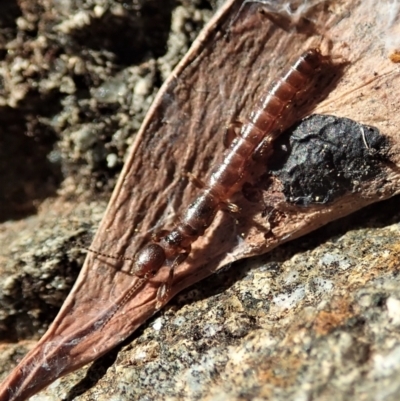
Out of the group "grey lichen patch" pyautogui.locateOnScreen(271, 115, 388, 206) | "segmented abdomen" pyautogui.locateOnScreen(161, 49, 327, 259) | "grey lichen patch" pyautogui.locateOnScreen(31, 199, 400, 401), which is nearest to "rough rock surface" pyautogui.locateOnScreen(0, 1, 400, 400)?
"grey lichen patch" pyautogui.locateOnScreen(31, 199, 400, 401)

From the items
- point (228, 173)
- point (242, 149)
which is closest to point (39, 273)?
point (228, 173)

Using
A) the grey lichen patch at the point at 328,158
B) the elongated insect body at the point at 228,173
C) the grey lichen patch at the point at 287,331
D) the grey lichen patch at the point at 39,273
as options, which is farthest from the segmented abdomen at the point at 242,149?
the grey lichen patch at the point at 39,273

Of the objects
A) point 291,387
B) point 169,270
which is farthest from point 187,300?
point 291,387

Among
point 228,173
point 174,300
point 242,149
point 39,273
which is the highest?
point 242,149

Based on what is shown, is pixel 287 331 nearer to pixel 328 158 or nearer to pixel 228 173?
pixel 328 158

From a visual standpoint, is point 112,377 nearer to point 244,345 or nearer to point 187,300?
point 187,300
